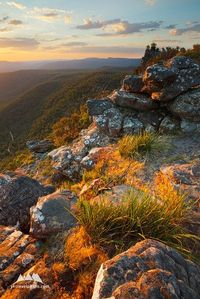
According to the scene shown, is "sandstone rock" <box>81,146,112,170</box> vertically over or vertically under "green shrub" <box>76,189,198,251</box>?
under

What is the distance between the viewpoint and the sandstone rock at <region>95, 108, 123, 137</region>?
507 inches

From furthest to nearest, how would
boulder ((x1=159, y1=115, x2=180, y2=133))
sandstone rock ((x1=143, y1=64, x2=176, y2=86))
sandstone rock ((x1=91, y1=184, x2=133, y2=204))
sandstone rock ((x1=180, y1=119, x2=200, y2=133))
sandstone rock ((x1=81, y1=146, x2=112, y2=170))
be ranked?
sandstone rock ((x1=143, y1=64, x2=176, y2=86)) < boulder ((x1=159, y1=115, x2=180, y2=133)) < sandstone rock ((x1=180, y1=119, x2=200, y2=133)) < sandstone rock ((x1=81, y1=146, x2=112, y2=170)) < sandstone rock ((x1=91, y1=184, x2=133, y2=204))

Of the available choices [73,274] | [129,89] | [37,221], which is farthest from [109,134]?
[73,274]

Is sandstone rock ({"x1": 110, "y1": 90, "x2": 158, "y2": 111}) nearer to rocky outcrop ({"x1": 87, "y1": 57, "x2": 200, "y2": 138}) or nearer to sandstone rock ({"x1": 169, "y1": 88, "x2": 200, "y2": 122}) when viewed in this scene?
rocky outcrop ({"x1": 87, "y1": 57, "x2": 200, "y2": 138})

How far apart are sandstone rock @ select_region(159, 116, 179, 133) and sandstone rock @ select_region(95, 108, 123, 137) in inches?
66.2

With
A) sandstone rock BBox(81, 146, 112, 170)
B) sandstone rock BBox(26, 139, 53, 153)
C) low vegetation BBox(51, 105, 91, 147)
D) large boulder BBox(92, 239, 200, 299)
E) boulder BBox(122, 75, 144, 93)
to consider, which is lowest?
sandstone rock BBox(26, 139, 53, 153)

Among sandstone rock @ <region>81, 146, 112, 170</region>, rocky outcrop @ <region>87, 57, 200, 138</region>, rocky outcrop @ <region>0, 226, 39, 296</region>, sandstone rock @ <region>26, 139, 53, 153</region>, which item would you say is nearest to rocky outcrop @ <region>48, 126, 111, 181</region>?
sandstone rock @ <region>81, 146, 112, 170</region>

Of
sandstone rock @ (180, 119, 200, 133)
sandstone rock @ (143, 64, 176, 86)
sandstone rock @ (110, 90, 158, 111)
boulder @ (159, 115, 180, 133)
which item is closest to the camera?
sandstone rock @ (180, 119, 200, 133)

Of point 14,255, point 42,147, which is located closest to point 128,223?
point 14,255

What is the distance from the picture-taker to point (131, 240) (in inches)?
195

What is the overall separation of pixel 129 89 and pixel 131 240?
9.82 m

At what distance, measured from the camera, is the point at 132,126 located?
12.7 meters

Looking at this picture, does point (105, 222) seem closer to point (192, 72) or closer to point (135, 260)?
point (135, 260)

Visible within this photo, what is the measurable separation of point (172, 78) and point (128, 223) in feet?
28.8
